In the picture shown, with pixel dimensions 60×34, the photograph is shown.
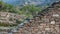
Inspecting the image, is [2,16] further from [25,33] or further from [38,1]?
[25,33]

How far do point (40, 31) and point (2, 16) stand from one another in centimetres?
529

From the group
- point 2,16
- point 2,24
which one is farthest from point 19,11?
point 2,24

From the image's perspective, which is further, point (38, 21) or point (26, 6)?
point (26, 6)

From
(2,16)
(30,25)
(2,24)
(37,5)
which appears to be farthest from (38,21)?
(37,5)

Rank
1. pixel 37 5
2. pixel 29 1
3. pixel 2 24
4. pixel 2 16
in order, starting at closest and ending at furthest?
pixel 2 24 < pixel 2 16 < pixel 37 5 < pixel 29 1

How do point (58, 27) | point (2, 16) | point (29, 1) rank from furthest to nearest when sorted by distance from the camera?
point (29, 1), point (2, 16), point (58, 27)

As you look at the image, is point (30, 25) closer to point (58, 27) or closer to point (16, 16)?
point (58, 27)

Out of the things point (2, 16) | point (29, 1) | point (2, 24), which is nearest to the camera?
point (2, 24)

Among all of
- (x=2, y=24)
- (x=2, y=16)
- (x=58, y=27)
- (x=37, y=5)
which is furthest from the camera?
(x=37, y=5)

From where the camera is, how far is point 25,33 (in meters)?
4.37

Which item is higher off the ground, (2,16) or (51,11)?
(51,11)

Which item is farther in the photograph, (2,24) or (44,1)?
(44,1)

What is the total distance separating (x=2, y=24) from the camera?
8.32 meters

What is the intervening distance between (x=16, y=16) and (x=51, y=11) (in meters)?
5.34
